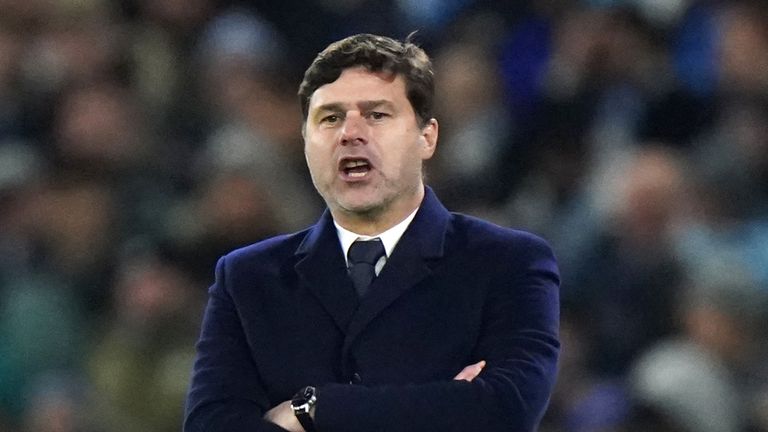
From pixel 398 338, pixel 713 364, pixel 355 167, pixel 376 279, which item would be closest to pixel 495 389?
pixel 398 338

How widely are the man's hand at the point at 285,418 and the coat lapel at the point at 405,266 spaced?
0.14 m

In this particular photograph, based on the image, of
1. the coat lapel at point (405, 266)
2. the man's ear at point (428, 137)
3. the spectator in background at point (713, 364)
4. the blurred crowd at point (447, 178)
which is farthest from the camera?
the blurred crowd at point (447, 178)

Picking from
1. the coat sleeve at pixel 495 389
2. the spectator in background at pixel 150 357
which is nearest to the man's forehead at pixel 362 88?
the coat sleeve at pixel 495 389

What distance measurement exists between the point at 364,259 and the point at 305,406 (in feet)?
1.07

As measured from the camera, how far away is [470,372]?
2.91 m

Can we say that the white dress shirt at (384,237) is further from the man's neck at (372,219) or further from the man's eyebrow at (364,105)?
the man's eyebrow at (364,105)

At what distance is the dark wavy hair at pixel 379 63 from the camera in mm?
2998

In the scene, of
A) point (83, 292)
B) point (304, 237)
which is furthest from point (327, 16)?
point (304, 237)

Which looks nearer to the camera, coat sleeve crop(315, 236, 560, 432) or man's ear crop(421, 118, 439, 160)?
coat sleeve crop(315, 236, 560, 432)

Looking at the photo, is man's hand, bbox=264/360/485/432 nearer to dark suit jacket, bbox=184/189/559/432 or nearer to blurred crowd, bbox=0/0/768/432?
dark suit jacket, bbox=184/189/559/432

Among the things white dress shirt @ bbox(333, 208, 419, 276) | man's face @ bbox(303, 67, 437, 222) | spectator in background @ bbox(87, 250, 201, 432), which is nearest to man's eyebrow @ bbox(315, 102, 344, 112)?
man's face @ bbox(303, 67, 437, 222)

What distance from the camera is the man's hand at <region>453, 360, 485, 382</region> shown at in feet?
9.50

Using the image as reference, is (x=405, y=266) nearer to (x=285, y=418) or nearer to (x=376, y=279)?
(x=376, y=279)

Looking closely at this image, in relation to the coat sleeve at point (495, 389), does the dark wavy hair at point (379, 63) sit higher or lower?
higher
